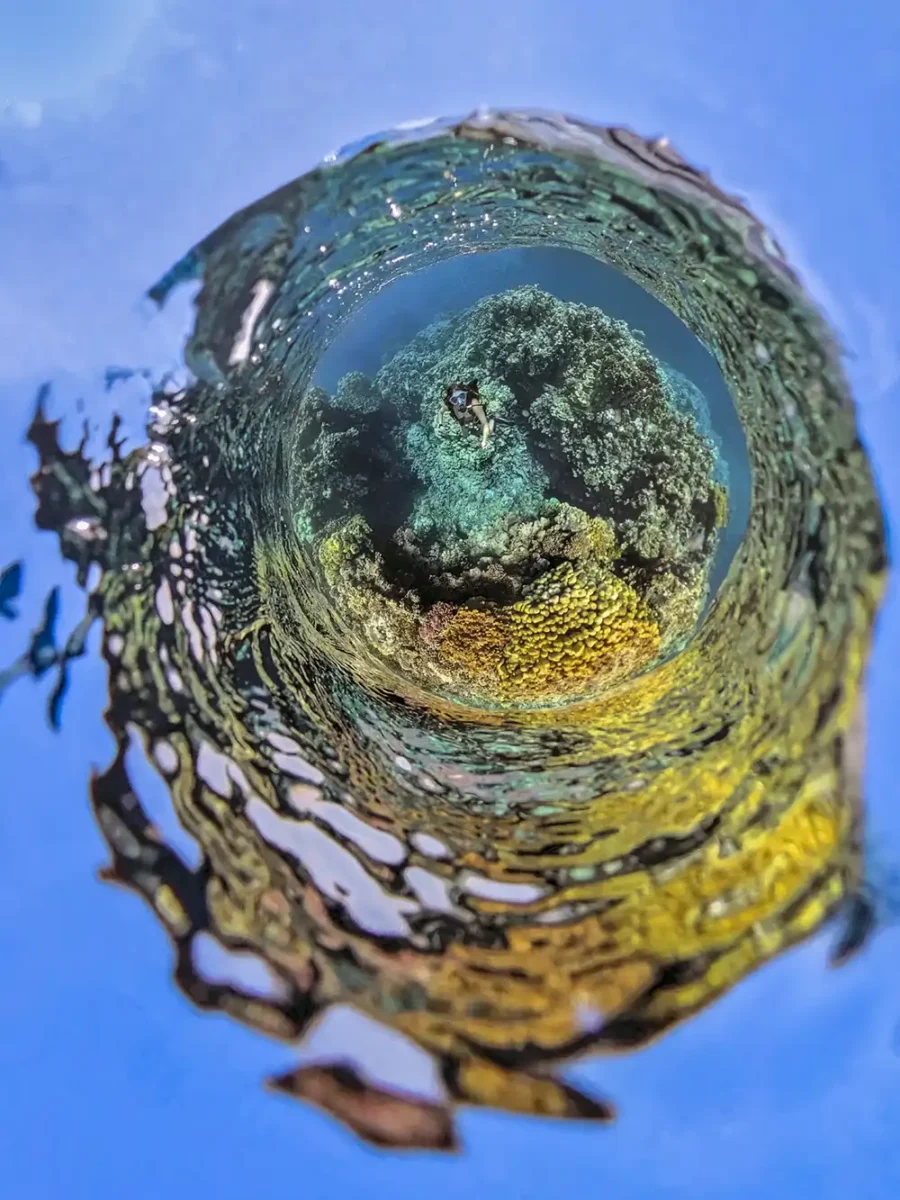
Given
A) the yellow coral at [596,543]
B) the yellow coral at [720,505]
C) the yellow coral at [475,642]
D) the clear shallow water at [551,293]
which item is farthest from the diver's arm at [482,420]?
the yellow coral at [720,505]

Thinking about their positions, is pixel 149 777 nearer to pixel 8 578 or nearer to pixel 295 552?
pixel 8 578

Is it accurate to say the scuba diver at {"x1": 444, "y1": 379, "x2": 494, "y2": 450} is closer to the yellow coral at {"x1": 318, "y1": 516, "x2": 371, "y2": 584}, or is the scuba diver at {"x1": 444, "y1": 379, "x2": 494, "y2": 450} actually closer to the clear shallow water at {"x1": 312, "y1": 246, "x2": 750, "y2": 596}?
the clear shallow water at {"x1": 312, "y1": 246, "x2": 750, "y2": 596}

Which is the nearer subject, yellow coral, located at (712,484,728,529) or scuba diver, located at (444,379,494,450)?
yellow coral, located at (712,484,728,529)

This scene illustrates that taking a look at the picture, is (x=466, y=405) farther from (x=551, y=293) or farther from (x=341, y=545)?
(x=341, y=545)

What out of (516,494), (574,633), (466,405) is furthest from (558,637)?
(466,405)

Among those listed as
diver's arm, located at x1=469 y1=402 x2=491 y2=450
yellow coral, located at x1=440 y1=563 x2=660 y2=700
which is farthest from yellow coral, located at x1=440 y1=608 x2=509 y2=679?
diver's arm, located at x1=469 y1=402 x2=491 y2=450

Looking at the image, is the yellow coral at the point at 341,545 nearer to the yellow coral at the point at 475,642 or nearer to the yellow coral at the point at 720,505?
the yellow coral at the point at 475,642
